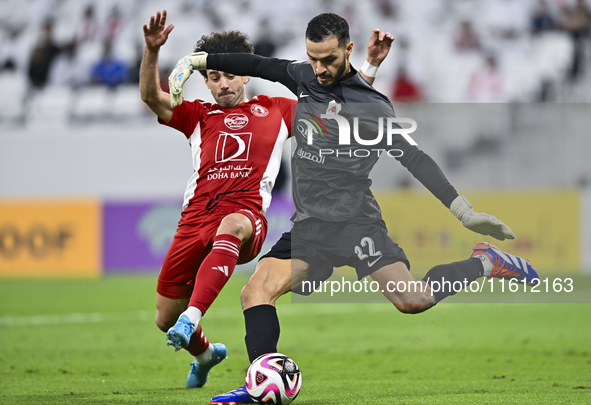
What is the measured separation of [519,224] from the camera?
9.77 m

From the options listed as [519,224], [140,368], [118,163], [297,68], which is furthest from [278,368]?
[118,163]

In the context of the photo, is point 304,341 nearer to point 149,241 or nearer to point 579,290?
point 579,290

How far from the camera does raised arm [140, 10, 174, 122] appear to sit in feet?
14.4

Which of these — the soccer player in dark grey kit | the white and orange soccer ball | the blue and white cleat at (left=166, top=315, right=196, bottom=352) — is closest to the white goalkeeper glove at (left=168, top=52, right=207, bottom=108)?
the soccer player in dark grey kit

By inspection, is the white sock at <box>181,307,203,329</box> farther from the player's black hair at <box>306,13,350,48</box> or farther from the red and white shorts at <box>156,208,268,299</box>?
the player's black hair at <box>306,13,350,48</box>

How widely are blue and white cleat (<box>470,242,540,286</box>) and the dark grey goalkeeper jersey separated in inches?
26.4

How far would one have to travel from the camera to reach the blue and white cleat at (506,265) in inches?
186

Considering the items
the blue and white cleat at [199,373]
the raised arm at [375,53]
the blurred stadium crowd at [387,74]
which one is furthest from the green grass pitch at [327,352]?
the blurred stadium crowd at [387,74]

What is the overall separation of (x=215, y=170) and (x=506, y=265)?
1.92 meters

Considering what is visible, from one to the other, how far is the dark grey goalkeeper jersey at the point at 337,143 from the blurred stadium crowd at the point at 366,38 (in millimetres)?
9629

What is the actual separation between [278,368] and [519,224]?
663 cm

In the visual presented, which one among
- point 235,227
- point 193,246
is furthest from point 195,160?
point 235,227

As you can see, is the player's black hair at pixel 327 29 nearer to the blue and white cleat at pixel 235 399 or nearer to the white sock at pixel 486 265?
the white sock at pixel 486 265

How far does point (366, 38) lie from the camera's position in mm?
15805
